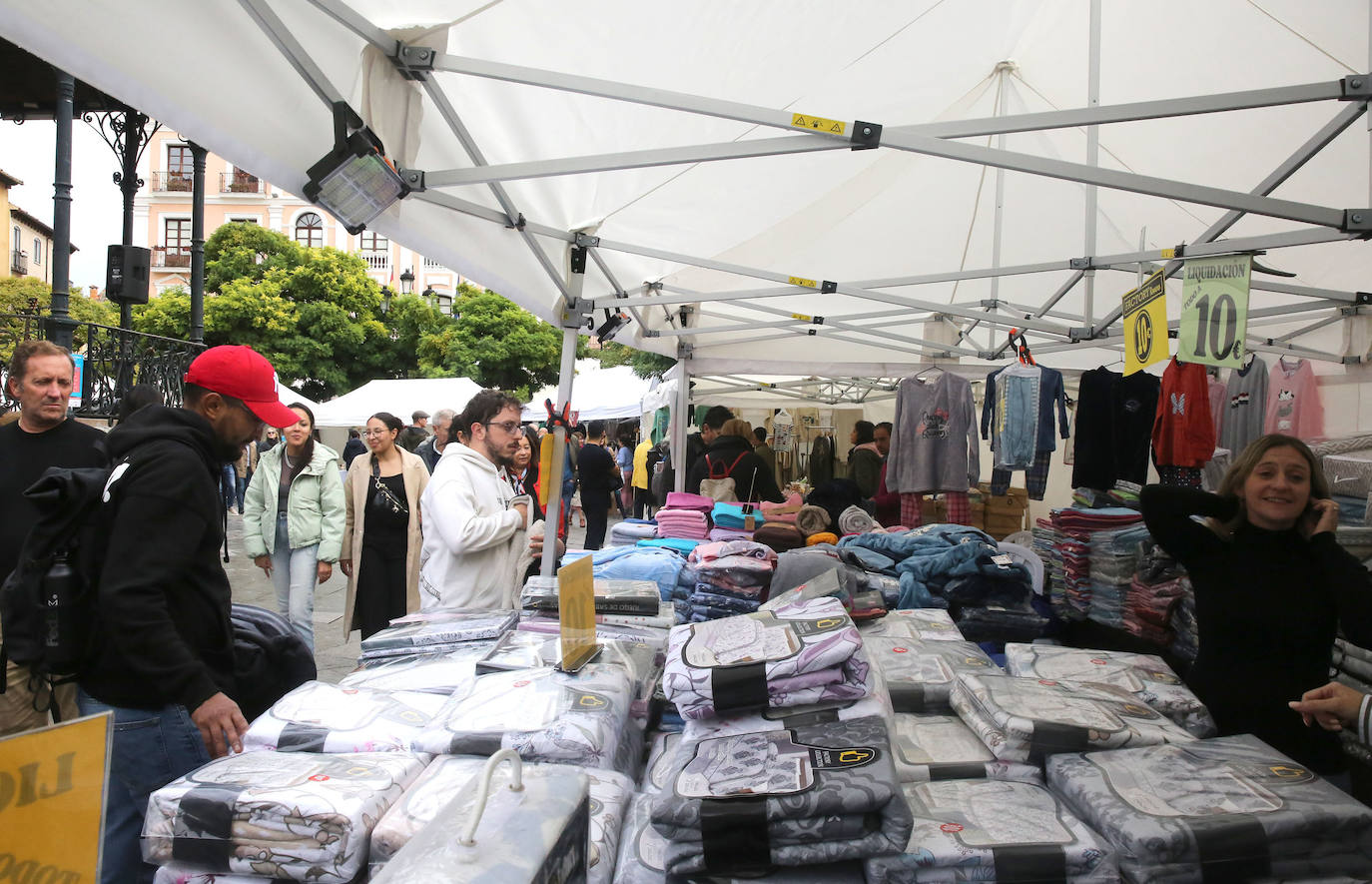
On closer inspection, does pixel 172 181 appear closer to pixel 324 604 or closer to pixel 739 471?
pixel 324 604

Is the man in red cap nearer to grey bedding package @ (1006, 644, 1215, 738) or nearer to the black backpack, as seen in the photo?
the black backpack

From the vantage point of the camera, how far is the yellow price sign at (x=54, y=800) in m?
0.98

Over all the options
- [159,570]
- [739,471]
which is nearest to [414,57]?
[159,570]

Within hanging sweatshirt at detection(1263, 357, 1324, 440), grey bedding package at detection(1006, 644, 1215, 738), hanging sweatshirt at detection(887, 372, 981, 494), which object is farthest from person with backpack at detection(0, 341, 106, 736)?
hanging sweatshirt at detection(1263, 357, 1324, 440)

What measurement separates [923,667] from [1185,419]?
3.97 meters

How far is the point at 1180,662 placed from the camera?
3305 mm

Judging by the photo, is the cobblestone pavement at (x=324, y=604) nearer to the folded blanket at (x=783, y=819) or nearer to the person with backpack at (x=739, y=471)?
the person with backpack at (x=739, y=471)

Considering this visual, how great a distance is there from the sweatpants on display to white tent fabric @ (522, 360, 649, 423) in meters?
9.64

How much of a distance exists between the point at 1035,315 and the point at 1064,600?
3.44 m

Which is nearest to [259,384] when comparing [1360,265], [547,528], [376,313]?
[547,528]

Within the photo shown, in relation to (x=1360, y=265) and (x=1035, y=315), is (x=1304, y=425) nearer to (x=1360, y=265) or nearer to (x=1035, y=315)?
(x=1360, y=265)

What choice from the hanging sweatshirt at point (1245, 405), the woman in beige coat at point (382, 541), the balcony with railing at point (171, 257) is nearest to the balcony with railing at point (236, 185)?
the balcony with railing at point (171, 257)

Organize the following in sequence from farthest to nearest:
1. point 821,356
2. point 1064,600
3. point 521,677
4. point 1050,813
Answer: point 821,356 → point 1064,600 → point 521,677 → point 1050,813

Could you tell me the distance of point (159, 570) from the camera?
1843 millimetres
